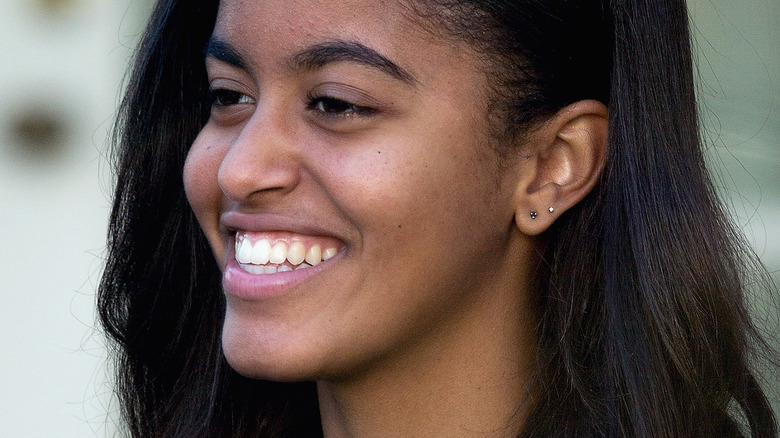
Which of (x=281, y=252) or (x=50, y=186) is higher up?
(x=50, y=186)

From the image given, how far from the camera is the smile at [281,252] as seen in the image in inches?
85.2

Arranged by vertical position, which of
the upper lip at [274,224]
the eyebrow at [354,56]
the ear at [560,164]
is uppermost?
the eyebrow at [354,56]

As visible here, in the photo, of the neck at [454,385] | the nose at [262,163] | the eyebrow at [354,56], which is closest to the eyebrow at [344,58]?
the eyebrow at [354,56]

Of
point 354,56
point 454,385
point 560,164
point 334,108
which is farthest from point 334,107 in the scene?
point 454,385

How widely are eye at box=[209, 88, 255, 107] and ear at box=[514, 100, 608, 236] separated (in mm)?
568

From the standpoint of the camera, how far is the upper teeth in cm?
217

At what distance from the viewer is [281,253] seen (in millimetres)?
2188

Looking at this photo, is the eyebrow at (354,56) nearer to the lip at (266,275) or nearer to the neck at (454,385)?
the lip at (266,275)

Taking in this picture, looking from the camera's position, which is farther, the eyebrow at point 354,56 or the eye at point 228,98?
the eye at point 228,98

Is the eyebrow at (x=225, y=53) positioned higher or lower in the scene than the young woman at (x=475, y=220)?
higher

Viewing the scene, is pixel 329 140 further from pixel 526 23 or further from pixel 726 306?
pixel 726 306

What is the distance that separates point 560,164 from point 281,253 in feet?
1.89

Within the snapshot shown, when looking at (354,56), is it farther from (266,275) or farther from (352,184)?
(266,275)

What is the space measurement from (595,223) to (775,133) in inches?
Result: 58.6
